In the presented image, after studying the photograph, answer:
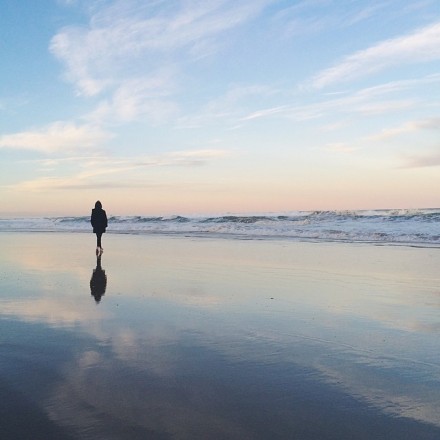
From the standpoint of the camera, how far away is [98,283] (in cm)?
1040

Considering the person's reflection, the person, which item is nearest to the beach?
the person's reflection

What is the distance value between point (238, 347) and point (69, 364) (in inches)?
72.7

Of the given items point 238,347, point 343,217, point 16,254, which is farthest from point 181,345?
point 343,217

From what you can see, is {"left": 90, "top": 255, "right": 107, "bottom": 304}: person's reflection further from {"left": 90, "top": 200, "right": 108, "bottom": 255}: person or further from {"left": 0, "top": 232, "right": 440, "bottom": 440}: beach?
{"left": 90, "top": 200, "right": 108, "bottom": 255}: person

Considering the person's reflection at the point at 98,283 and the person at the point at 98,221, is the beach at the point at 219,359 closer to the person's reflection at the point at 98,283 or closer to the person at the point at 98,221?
the person's reflection at the point at 98,283

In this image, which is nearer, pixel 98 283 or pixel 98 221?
pixel 98 283

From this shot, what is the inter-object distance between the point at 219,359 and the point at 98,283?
19.5 feet

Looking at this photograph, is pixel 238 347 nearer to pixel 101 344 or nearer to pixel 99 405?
pixel 101 344

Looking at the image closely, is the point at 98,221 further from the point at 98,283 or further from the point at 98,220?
the point at 98,283

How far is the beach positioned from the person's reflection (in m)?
0.04

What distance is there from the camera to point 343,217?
1554 inches

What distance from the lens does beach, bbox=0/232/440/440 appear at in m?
3.53

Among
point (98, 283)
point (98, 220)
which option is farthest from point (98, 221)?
point (98, 283)

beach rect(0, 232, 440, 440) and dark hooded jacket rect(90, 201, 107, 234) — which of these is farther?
dark hooded jacket rect(90, 201, 107, 234)
